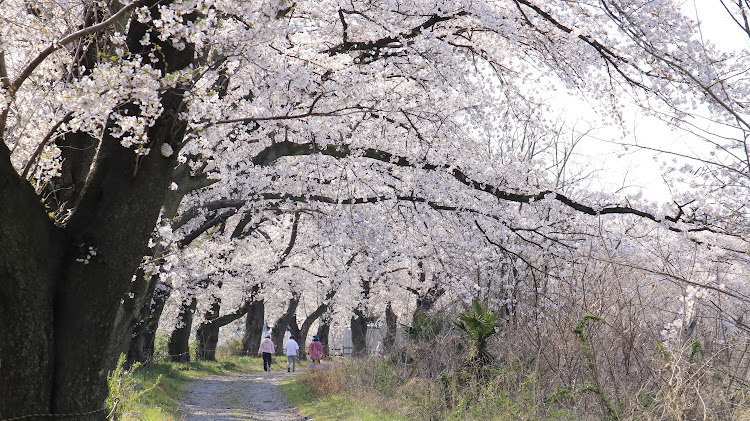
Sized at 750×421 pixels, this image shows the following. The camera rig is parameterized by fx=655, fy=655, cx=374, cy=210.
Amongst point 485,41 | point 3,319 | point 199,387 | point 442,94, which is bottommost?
point 199,387

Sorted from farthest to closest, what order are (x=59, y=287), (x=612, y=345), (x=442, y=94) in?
(x=442, y=94) < (x=612, y=345) < (x=59, y=287)

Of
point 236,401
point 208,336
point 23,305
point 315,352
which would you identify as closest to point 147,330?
point 236,401

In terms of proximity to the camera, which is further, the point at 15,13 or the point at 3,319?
the point at 15,13

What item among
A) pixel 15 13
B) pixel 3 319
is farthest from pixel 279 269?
pixel 3 319

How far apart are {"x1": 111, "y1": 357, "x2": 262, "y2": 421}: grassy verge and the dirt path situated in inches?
14.2

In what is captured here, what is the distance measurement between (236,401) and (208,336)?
459 inches

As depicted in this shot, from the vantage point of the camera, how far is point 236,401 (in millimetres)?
14992

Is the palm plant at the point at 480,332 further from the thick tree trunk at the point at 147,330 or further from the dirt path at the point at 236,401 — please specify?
the thick tree trunk at the point at 147,330

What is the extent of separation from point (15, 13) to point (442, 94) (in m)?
5.00

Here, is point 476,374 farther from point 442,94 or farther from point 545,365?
point 442,94

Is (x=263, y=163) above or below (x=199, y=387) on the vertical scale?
above

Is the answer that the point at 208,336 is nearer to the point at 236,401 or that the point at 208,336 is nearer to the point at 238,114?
the point at 236,401

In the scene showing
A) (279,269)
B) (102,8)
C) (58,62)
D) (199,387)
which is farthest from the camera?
(279,269)

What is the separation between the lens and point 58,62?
19.3ft
